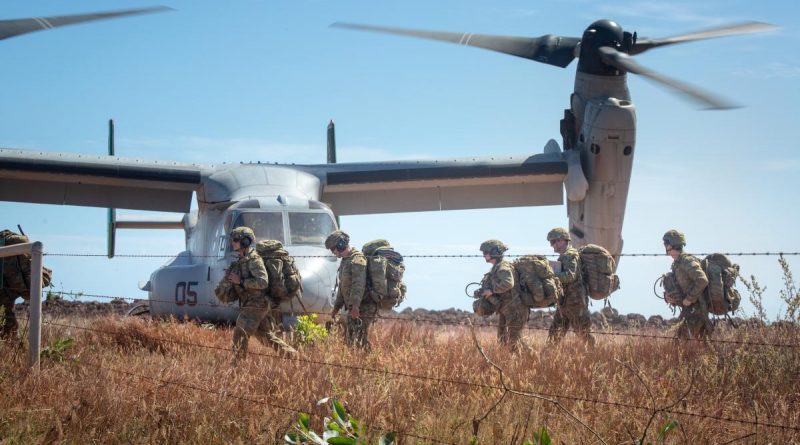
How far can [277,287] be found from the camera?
967 cm

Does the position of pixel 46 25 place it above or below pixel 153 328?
above

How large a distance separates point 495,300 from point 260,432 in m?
4.67

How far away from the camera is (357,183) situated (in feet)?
51.5

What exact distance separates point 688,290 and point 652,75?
369 centimetres

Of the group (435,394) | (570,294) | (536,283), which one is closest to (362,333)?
(536,283)

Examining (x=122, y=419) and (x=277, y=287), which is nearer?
(x=122, y=419)

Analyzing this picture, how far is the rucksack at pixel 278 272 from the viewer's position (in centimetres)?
968

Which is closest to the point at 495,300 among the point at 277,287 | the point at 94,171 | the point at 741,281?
the point at 277,287

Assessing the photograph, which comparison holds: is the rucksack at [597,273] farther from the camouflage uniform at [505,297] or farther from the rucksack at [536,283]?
the camouflage uniform at [505,297]

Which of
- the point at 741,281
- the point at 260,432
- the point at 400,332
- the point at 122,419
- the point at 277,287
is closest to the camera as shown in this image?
the point at 260,432

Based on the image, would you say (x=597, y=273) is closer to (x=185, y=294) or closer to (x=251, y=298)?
(x=251, y=298)

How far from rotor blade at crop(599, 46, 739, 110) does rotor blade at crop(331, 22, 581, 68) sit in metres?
1.08

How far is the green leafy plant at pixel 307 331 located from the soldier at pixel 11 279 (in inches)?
135

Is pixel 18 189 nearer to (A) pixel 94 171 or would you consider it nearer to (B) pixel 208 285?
(A) pixel 94 171
